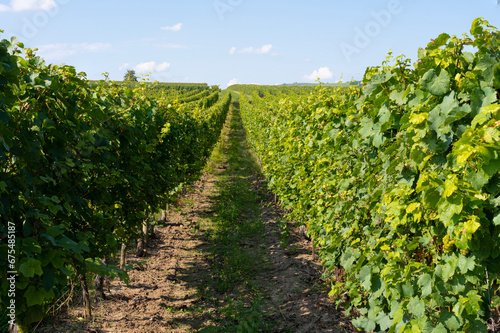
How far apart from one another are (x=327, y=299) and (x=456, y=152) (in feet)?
11.6

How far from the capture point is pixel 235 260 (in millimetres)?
6090

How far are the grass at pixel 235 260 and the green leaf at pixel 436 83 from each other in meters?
3.19

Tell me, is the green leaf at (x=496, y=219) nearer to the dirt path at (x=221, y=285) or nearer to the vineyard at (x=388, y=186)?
the vineyard at (x=388, y=186)

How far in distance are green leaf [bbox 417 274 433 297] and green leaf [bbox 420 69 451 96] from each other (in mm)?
1206

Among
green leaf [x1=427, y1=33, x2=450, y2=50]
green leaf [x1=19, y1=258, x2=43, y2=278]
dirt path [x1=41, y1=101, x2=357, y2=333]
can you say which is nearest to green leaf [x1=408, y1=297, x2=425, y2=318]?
green leaf [x1=427, y1=33, x2=450, y2=50]

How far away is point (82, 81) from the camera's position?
3.03 meters

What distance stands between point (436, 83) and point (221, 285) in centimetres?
422

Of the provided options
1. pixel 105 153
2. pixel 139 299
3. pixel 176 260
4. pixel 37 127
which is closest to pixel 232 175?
pixel 176 260

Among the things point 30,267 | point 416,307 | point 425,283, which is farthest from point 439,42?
point 30,267

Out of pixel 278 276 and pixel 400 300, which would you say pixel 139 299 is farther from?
pixel 400 300

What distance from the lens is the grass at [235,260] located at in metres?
4.34

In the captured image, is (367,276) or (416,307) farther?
(367,276)

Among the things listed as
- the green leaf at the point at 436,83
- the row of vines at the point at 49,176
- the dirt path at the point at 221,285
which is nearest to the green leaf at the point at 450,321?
the green leaf at the point at 436,83

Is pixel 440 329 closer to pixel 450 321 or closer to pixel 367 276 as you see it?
pixel 450 321
